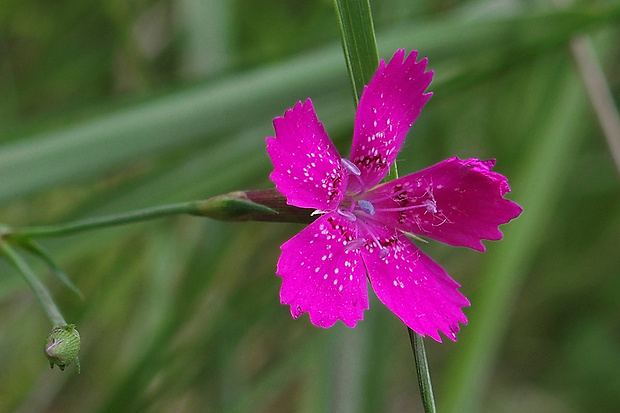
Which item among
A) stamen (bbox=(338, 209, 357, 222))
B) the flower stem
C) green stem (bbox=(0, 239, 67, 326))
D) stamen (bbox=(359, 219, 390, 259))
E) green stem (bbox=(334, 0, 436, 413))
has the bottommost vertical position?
the flower stem

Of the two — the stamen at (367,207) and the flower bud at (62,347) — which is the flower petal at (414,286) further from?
the flower bud at (62,347)

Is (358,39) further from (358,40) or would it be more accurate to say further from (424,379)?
(424,379)

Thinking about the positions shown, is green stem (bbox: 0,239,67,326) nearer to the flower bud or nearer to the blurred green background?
the flower bud

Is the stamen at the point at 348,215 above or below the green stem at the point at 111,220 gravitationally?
below

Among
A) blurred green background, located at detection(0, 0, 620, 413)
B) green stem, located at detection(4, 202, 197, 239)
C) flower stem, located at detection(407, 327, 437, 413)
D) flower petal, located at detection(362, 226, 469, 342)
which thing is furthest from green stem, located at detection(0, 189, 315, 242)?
blurred green background, located at detection(0, 0, 620, 413)

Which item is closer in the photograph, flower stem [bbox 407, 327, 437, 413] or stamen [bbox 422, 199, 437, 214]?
flower stem [bbox 407, 327, 437, 413]

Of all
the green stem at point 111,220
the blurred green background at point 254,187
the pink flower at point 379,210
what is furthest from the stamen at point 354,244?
the blurred green background at point 254,187

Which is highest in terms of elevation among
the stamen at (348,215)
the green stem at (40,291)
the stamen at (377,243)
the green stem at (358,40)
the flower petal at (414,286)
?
the green stem at (358,40)
